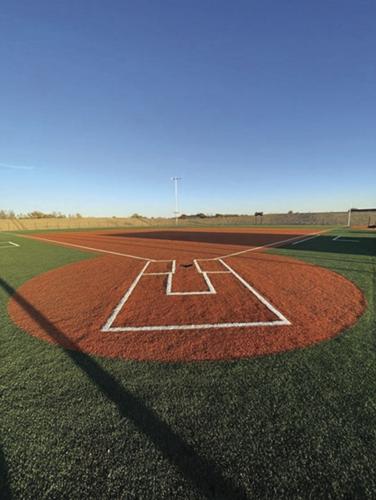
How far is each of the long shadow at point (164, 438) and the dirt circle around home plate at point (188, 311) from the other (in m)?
0.40

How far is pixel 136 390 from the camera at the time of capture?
2.40 m

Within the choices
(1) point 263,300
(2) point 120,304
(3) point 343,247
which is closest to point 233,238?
(3) point 343,247

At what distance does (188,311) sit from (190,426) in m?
2.55

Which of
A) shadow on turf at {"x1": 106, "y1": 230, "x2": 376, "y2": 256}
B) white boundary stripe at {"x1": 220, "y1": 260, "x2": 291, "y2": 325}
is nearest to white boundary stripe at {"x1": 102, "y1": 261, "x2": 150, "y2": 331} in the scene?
white boundary stripe at {"x1": 220, "y1": 260, "x2": 291, "y2": 325}

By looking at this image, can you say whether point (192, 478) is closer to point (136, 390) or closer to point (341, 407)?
point (136, 390)

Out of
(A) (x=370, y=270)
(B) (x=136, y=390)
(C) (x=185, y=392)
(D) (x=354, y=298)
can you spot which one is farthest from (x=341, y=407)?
(A) (x=370, y=270)

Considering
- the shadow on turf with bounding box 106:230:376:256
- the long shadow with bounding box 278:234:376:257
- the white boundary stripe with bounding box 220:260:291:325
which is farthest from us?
the shadow on turf with bounding box 106:230:376:256

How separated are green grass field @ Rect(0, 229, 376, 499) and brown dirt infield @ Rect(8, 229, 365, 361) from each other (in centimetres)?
33

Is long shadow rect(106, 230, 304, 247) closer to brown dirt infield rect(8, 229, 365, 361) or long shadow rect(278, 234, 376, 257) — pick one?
long shadow rect(278, 234, 376, 257)

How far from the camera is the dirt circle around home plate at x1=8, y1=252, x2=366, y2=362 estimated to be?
328cm

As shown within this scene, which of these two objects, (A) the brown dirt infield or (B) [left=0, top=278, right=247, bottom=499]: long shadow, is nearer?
(B) [left=0, top=278, right=247, bottom=499]: long shadow

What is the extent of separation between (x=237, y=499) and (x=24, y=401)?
7.44 ft

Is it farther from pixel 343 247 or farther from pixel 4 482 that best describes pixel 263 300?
pixel 343 247

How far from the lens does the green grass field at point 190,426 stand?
5.09ft
